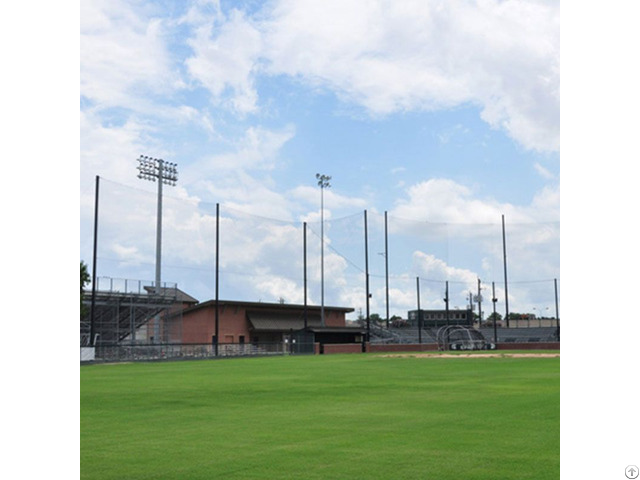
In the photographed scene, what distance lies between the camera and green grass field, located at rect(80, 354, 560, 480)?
15.5 feet

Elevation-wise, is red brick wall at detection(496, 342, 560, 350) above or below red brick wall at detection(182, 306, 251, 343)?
below

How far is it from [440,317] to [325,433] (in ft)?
245

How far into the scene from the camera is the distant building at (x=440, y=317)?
6594 cm

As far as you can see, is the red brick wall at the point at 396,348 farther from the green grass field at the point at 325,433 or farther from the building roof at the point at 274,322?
the green grass field at the point at 325,433

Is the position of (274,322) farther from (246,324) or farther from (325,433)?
(325,433)

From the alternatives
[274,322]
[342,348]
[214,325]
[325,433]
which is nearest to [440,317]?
[274,322]

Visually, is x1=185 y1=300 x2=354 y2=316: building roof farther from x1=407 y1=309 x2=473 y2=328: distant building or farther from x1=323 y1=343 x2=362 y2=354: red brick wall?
x1=407 y1=309 x2=473 y2=328: distant building

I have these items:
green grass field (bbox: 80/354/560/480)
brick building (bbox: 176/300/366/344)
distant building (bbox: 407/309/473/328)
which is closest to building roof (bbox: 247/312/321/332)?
brick building (bbox: 176/300/366/344)

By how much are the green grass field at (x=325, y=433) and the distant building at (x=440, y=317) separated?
2116 inches

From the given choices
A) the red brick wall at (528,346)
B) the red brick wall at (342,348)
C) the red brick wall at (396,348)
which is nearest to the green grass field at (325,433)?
the red brick wall at (342,348)

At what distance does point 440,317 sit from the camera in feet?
262

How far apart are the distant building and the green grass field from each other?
176 ft
